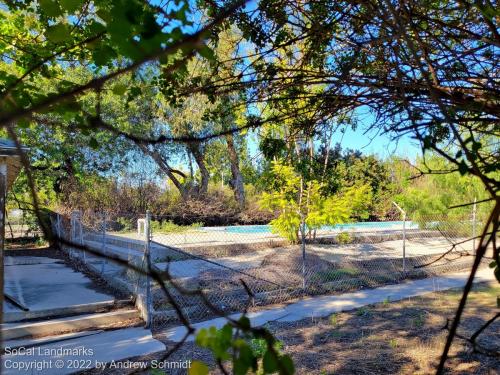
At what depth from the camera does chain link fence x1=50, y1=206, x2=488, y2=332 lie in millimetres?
7410

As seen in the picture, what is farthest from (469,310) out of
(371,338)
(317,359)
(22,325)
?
(22,325)

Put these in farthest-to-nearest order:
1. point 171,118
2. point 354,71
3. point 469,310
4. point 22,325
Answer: point 171,118
point 469,310
point 22,325
point 354,71

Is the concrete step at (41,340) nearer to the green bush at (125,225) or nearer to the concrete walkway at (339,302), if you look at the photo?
the concrete walkway at (339,302)

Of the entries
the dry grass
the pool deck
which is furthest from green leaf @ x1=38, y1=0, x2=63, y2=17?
the pool deck

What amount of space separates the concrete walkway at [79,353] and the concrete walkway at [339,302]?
0.47 meters

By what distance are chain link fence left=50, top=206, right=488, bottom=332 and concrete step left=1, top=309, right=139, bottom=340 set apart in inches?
15.7

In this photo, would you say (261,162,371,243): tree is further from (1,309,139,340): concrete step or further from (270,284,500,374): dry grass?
(1,309,139,340): concrete step

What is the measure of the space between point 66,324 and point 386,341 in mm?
4677

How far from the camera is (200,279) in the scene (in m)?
8.90

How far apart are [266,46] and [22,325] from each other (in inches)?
211

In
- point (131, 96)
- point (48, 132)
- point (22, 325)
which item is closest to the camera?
point (131, 96)

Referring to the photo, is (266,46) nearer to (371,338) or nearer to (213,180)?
(371,338)

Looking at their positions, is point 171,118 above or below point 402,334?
above

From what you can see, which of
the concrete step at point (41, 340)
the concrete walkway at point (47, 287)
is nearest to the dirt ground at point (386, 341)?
the concrete step at point (41, 340)
